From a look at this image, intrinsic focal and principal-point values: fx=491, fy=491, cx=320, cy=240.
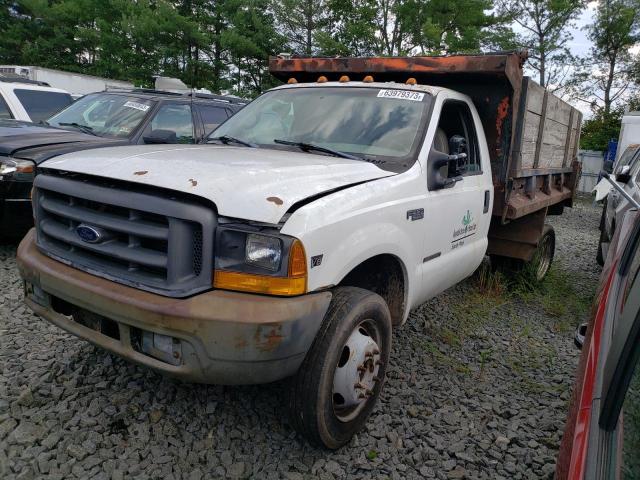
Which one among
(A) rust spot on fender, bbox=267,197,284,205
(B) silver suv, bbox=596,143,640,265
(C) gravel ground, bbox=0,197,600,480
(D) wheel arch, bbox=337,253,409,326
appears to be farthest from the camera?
(B) silver suv, bbox=596,143,640,265

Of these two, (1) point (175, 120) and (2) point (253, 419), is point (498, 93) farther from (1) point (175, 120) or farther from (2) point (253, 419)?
(1) point (175, 120)

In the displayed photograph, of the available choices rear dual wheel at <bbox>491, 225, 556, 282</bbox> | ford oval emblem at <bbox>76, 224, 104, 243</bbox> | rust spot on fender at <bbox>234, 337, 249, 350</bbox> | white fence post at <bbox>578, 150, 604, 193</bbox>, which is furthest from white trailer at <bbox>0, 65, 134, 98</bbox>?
white fence post at <bbox>578, 150, 604, 193</bbox>

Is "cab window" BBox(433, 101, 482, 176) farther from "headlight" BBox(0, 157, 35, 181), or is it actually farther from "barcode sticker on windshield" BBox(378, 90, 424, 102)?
"headlight" BBox(0, 157, 35, 181)

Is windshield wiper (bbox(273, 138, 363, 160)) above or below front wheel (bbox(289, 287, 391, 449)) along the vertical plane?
above

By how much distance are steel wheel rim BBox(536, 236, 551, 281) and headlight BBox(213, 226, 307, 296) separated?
4528mm

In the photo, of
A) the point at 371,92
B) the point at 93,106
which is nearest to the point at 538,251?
the point at 371,92

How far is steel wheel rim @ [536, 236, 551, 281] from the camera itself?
5.83m

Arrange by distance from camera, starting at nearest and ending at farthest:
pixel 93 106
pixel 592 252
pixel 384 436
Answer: pixel 384 436, pixel 93 106, pixel 592 252

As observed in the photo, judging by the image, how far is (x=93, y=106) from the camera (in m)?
6.61

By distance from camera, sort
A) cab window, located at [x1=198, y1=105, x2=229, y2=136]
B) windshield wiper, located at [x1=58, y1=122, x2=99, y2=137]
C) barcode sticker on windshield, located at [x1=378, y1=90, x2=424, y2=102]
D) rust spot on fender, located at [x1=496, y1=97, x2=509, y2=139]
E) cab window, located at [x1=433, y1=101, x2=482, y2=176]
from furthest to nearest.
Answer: cab window, located at [x1=198, y1=105, x2=229, y2=136] → windshield wiper, located at [x1=58, y1=122, x2=99, y2=137] → rust spot on fender, located at [x1=496, y1=97, x2=509, y2=139] → cab window, located at [x1=433, y1=101, x2=482, y2=176] → barcode sticker on windshield, located at [x1=378, y1=90, x2=424, y2=102]

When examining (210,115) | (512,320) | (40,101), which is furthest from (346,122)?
(40,101)

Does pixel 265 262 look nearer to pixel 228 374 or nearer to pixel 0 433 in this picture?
pixel 228 374

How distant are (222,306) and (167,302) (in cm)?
24

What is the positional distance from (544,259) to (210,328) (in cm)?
516
